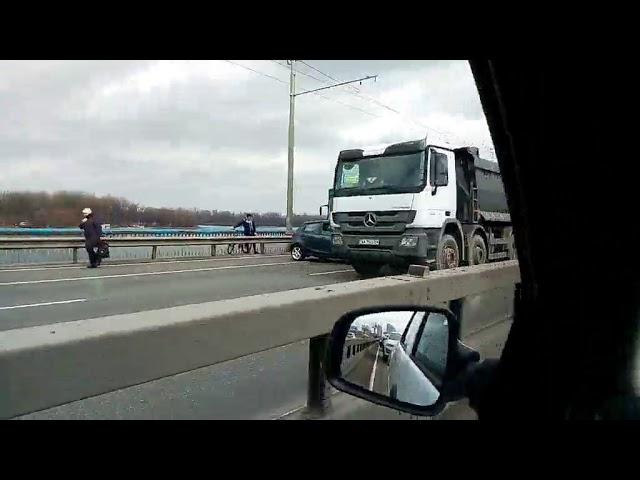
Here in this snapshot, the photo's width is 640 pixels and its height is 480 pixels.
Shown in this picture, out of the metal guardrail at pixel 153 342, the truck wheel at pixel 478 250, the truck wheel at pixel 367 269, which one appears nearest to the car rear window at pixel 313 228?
the truck wheel at pixel 367 269

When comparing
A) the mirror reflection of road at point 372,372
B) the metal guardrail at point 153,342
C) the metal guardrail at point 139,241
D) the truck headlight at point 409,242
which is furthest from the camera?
the metal guardrail at point 139,241

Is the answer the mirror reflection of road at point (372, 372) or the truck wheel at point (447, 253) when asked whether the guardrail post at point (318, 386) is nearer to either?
the mirror reflection of road at point (372, 372)

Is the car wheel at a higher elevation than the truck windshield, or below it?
below

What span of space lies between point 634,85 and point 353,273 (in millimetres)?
11542

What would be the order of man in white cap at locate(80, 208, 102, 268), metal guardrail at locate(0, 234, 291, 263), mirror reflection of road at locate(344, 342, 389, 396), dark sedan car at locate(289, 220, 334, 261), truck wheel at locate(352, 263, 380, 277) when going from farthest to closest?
1. dark sedan car at locate(289, 220, 334, 261)
2. metal guardrail at locate(0, 234, 291, 263)
3. man in white cap at locate(80, 208, 102, 268)
4. truck wheel at locate(352, 263, 380, 277)
5. mirror reflection of road at locate(344, 342, 389, 396)

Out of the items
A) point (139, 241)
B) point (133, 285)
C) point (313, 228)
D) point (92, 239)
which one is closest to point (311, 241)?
point (313, 228)

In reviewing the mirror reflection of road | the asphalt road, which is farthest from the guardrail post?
the asphalt road

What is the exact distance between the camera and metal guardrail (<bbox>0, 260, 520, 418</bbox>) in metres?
1.56

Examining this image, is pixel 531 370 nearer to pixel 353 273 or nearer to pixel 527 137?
pixel 527 137

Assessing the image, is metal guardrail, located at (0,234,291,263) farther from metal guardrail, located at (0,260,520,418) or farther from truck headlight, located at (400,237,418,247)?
metal guardrail, located at (0,260,520,418)

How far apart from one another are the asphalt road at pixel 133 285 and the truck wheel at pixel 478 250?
3001 millimetres

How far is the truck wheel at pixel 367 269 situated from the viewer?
35.0ft
